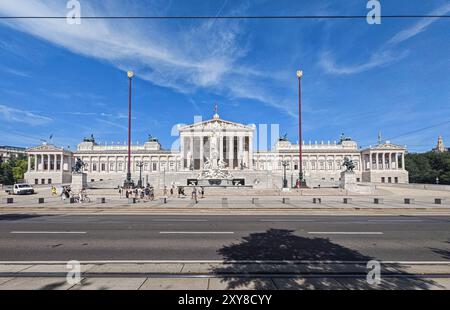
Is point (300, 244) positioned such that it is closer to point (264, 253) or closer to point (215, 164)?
point (264, 253)

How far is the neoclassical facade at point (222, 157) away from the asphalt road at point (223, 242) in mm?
87164

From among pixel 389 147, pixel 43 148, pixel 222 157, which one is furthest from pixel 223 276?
pixel 43 148

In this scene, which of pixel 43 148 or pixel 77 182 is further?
pixel 43 148

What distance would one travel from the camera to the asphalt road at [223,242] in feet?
27.3

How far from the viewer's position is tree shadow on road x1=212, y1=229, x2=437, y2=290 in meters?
5.87

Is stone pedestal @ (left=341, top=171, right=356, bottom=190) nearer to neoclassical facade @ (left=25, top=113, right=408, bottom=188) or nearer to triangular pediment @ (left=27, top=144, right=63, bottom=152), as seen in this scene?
neoclassical facade @ (left=25, top=113, right=408, bottom=188)

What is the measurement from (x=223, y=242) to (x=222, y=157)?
319 ft

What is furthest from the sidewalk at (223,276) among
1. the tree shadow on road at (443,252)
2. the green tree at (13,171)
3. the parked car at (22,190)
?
the green tree at (13,171)

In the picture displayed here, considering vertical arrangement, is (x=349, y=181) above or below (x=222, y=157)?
below

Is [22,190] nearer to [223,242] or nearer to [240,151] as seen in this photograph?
[223,242]

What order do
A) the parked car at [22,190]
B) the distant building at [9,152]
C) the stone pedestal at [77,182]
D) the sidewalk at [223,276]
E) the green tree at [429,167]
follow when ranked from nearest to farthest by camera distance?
the sidewalk at [223,276] < the parked car at [22,190] < the stone pedestal at [77,182] < the green tree at [429,167] < the distant building at [9,152]

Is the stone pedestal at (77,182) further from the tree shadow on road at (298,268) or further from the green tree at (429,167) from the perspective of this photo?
the green tree at (429,167)

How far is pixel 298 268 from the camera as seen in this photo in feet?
23.0
